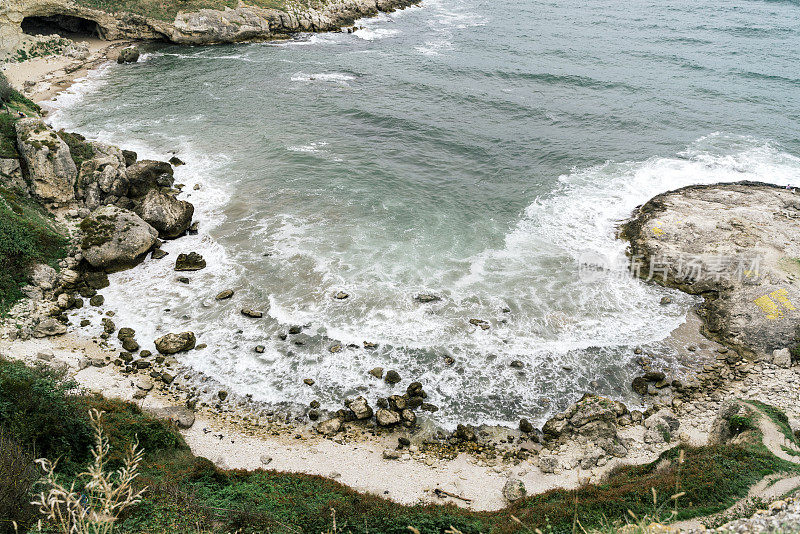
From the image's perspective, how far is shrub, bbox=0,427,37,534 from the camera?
8297mm

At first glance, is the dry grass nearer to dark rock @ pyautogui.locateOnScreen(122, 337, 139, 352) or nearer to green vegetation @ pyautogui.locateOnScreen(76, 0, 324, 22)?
dark rock @ pyautogui.locateOnScreen(122, 337, 139, 352)

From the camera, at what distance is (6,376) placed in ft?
45.0

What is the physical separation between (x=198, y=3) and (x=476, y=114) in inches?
1814

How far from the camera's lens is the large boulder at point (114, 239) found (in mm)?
24719

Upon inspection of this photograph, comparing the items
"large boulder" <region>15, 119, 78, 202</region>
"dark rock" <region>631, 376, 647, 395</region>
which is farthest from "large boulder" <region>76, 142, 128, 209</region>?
"dark rock" <region>631, 376, 647, 395</region>

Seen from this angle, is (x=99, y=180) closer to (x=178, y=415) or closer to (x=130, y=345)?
(x=130, y=345)

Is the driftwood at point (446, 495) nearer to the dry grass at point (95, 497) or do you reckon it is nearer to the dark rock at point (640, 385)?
the dark rock at point (640, 385)

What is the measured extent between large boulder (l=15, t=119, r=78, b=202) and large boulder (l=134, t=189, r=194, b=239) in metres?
4.19

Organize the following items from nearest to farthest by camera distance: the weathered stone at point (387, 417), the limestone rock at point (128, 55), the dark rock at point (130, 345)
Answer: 1. the weathered stone at point (387, 417)
2. the dark rock at point (130, 345)
3. the limestone rock at point (128, 55)

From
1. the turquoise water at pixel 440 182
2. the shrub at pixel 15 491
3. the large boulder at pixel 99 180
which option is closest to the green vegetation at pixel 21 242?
the large boulder at pixel 99 180

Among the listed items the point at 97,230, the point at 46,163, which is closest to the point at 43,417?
the point at 97,230

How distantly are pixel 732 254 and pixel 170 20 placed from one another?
70.1 meters

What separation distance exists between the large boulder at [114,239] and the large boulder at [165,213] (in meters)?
1.04

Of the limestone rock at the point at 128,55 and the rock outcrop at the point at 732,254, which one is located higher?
the limestone rock at the point at 128,55
